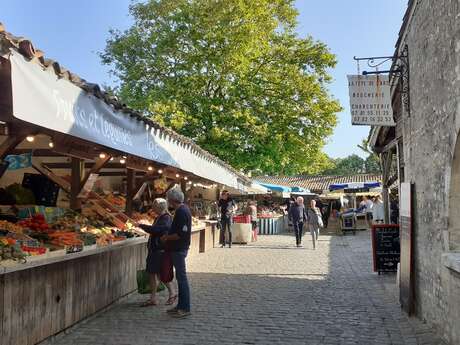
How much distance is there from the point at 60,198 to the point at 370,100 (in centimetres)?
660

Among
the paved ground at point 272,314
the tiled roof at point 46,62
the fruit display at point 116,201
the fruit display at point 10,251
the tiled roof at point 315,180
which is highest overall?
the tiled roof at point 315,180

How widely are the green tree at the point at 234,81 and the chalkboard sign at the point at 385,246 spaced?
13.2 metres

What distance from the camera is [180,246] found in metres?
7.04

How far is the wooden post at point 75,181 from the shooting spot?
7891mm

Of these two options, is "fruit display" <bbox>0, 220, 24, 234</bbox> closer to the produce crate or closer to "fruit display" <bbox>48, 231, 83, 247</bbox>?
"fruit display" <bbox>48, 231, 83, 247</bbox>

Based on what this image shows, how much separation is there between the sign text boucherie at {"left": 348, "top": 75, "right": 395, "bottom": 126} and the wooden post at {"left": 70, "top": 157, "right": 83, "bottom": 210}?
4.38m

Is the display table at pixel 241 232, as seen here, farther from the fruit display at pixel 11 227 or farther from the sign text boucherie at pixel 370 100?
the fruit display at pixel 11 227

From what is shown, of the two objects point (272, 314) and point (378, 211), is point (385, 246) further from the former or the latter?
point (378, 211)

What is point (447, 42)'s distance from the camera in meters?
5.41

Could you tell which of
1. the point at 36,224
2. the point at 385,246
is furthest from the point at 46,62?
the point at 385,246

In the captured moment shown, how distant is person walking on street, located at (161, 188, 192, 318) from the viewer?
22.5 ft

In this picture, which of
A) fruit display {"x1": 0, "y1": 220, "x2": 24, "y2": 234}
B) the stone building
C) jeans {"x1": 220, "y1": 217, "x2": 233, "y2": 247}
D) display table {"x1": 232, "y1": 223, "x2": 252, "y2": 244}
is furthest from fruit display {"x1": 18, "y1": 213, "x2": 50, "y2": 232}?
display table {"x1": 232, "y1": 223, "x2": 252, "y2": 244}

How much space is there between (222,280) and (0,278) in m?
5.74

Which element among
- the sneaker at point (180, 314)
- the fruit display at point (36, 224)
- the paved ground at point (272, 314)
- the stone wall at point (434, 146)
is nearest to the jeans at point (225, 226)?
the paved ground at point (272, 314)
